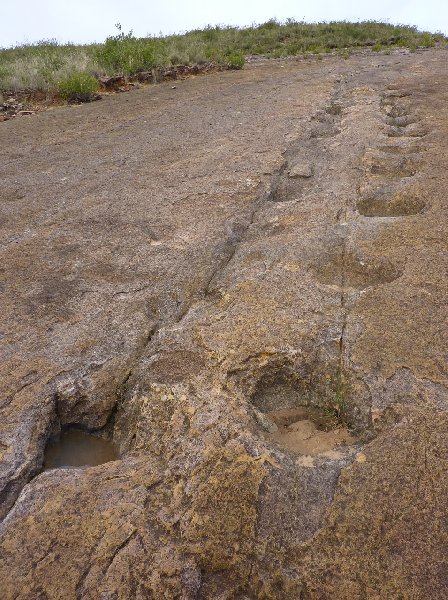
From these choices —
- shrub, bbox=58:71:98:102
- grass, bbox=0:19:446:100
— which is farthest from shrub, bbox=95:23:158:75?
shrub, bbox=58:71:98:102

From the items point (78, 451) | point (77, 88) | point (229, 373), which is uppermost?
point (77, 88)

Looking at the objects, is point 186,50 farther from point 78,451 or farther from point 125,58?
point 78,451

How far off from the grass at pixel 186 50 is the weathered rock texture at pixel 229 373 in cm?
434

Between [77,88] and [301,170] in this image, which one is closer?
[301,170]

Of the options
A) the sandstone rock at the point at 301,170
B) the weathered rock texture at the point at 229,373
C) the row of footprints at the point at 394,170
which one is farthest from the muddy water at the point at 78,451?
the sandstone rock at the point at 301,170

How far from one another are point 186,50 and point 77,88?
4.42m

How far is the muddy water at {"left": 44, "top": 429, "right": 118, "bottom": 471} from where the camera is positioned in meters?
1.49

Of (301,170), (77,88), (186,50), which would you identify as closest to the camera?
(301,170)

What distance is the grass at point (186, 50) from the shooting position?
6.93 m

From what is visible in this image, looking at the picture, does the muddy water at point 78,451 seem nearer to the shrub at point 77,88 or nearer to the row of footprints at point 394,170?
the row of footprints at point 394,170

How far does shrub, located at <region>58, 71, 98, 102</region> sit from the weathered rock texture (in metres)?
3.30

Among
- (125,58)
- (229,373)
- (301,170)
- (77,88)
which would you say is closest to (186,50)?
(125,58)

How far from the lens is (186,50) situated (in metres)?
9.85

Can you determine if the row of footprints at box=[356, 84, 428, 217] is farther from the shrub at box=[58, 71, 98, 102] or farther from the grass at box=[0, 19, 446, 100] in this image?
the grass at box=[0, 19, 446, 100]
